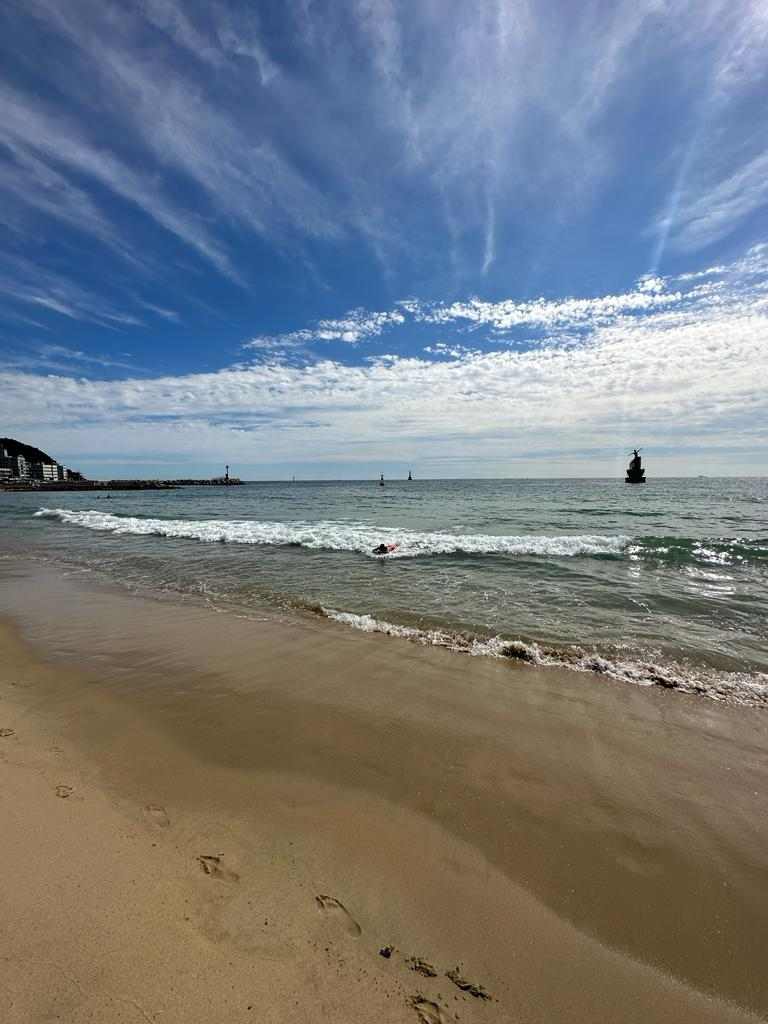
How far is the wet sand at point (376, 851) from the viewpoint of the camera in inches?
86.9

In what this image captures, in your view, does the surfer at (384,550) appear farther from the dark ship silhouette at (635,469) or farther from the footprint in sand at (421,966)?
the dark ship silhouette at (635,469)

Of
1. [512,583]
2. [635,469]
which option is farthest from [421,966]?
[635,469]

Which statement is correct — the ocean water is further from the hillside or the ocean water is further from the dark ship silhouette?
the hillside

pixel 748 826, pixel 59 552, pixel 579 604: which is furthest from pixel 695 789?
pixel 59 552

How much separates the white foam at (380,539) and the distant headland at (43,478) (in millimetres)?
91336

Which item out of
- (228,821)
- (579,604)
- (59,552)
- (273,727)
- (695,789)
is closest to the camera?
(228,821)

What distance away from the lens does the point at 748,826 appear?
3.50 meters

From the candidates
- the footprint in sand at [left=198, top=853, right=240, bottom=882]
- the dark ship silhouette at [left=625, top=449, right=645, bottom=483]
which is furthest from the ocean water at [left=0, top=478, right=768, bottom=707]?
the dark ship silhouette at [left=625, top=449, right=645, bottom=483]

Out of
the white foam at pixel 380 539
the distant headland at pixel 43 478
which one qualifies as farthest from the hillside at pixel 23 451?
the white foam at pixel 380 539

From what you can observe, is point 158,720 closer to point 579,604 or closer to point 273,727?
point 273,727

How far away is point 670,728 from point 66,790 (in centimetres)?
597

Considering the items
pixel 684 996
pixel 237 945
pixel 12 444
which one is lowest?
pixel 684 996

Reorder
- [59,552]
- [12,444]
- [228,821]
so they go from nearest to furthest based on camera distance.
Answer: [228,821], [59,552], [12,444]

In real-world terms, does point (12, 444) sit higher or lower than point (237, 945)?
higher
